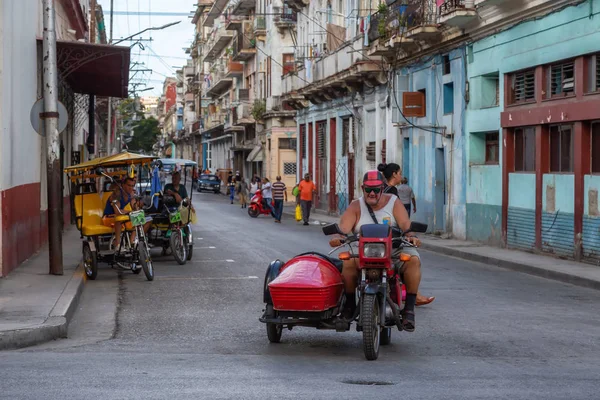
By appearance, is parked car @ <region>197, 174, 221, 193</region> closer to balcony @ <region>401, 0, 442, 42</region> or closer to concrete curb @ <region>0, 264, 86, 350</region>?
balcony @ <region>401, 0, 442, 42</region>

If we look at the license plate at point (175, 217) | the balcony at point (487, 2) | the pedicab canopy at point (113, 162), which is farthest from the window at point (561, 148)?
the pedicab canopy at point (113, 162)

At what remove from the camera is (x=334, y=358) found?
30.0 ft

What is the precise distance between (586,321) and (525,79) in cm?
1108

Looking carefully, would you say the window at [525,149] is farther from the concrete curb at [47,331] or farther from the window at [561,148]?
the concrete curb at [47,331]

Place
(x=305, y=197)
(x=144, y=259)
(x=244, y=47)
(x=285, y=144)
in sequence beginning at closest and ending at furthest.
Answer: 1. (x=144, y=259)
2. (x=305, y=197)
3. (x=285, y=144)
4. (x=244, y=47)

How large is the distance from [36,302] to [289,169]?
4692 centimetres

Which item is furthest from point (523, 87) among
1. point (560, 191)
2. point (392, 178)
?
point (392, 178)

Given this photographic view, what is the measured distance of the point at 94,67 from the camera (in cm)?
2408

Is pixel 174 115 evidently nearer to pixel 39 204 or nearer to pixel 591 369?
pixel 39 204

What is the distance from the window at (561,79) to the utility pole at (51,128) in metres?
9.90

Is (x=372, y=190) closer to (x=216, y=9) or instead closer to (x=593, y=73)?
(x=593, y=73)

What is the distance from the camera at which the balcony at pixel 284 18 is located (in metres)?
51.7

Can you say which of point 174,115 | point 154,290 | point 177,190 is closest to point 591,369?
point 154,290

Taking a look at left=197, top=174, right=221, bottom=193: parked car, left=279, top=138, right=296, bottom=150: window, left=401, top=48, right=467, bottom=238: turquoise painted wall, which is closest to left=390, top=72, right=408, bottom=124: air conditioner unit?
left=401, top=48, right=467, bottom=238: turquoise painted wall
